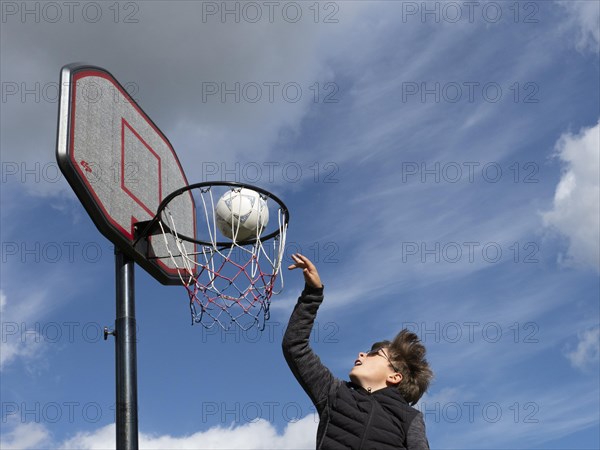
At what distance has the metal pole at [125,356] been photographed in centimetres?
597

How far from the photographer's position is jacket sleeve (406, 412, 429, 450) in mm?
3574

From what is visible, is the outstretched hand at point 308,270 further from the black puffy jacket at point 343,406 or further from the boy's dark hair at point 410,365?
the boy's dark hair at point 410,365

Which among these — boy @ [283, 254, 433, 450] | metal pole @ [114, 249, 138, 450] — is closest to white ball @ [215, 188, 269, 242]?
metal pole @ [114, 249, 138, 450]

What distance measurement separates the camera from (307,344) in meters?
3.75

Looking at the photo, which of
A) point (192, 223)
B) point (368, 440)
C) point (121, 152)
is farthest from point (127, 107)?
point (368, 440)

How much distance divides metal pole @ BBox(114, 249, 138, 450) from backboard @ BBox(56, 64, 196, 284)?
24cm

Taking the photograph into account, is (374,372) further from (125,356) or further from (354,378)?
(125,356)

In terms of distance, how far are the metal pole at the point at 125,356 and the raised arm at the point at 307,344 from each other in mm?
2725

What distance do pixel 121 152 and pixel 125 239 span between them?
3.00 ft

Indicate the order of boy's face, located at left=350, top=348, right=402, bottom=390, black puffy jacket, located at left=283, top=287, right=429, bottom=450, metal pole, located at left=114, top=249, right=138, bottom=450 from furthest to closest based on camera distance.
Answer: metal pole, located at left=114, top=249, right=138, bottom=450 → boy's face, located at left=350, top=348, right=402, bottom=390 → black puffy jacket, located at left=283, top=287, right=429, bottom=450

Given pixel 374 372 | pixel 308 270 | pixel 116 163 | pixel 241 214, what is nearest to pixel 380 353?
pixel 374 372

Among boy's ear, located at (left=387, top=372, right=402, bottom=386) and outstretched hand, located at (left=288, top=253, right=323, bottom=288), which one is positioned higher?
outstretched hand, located at (left=288, top=253, right=323, bottom=288)

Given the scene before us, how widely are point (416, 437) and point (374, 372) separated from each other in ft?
1.33

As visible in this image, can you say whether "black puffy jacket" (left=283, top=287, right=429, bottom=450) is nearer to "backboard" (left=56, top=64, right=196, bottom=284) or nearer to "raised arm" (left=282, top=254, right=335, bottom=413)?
"raised arm" (left=282, top=254, right=335, bottom=413)
